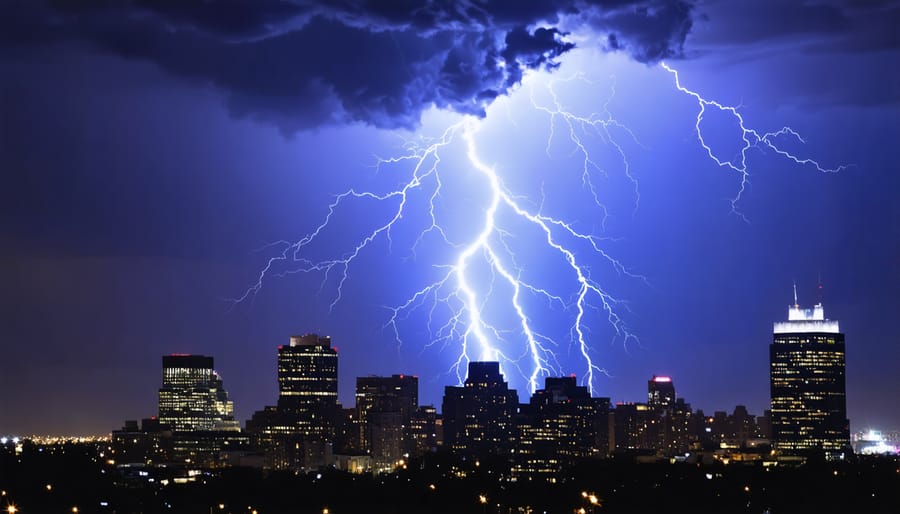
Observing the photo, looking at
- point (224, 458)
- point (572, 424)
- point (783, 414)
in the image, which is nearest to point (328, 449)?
point (224, 458)

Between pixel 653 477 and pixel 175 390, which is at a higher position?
pixel 175 390

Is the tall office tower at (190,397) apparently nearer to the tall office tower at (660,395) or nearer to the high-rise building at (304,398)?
the high-rise building at (304,398)

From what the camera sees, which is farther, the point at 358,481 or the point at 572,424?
the point at 572,424

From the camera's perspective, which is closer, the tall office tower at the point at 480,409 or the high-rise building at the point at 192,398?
the tall office tower at the point at 480,409

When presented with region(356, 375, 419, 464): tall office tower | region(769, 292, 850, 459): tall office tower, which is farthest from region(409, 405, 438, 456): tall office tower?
region(769, 292, 850, 459): tall office tower

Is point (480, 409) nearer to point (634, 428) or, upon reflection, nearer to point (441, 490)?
point (634, 428)

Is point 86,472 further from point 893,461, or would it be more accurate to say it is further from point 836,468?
point 893,461

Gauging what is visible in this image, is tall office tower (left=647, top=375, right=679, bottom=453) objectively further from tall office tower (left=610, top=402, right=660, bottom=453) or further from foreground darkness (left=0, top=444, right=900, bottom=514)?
foreground darkness (left=0, top=444, right=900, bottom=514)

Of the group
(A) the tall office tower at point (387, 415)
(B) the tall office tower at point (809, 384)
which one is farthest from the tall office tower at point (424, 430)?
(B) the tall office tower at point (809, 384)
